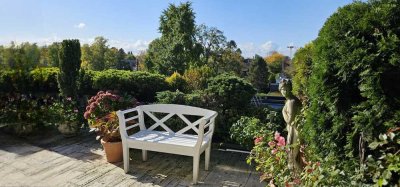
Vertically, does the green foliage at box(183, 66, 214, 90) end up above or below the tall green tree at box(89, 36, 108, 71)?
below

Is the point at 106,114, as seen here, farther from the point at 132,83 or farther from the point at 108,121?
the point at 132,83

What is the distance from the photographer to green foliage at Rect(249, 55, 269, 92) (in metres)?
22.6

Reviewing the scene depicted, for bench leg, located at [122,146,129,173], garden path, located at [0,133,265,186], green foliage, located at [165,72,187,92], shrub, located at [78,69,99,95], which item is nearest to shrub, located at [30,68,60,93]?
shrub, located at [78,69,99,95]

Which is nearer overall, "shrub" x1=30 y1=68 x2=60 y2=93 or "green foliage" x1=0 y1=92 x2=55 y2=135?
"green foliage" x1=0 y1=92 x2=55 y2=135

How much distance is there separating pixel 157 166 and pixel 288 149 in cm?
220

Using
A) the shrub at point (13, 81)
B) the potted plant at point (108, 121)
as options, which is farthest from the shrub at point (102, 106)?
the shrub at point (13, 81)

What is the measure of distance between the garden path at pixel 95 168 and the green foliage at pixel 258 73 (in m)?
18.0

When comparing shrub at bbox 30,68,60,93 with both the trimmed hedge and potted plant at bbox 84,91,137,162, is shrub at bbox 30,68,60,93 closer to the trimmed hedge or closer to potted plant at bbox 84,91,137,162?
the trimmed hedge

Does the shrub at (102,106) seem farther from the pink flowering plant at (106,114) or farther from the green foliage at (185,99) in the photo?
the green foliage at (185,99)

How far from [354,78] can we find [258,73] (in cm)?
2067

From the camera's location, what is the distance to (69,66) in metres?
5.85

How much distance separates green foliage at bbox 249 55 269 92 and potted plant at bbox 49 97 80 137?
1789 centimetres

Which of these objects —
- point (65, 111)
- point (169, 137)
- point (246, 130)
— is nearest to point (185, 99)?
point (169, 137)

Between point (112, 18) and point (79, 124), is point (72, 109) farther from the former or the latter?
point (112, 18)
